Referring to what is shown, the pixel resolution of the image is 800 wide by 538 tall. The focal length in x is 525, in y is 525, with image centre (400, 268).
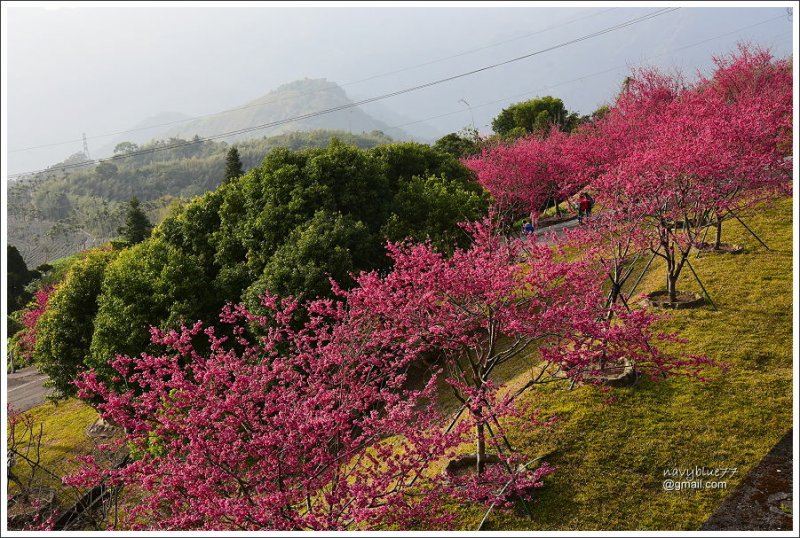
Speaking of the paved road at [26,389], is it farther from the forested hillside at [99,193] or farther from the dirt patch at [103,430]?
the forested hillside at [99,193]

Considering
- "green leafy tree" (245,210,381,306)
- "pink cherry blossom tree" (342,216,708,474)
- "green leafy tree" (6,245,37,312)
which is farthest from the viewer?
"green leafy tree" (6,245,37,312)

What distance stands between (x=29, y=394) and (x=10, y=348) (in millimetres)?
3075

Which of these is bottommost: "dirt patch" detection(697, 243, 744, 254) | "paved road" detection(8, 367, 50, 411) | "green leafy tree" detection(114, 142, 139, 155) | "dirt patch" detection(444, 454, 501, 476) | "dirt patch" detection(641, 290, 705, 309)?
"paved road" detection(8, 367, 50, 411)

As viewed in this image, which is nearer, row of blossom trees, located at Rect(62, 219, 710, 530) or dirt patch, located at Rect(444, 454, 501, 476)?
row of blossom trees, located at Rect(62, 219, 710, 530)

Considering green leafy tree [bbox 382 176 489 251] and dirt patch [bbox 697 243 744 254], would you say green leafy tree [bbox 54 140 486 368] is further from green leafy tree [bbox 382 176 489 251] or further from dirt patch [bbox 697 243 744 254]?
dirt patch [bbox 697 243 744 254]

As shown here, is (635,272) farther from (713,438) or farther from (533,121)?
(533,121)

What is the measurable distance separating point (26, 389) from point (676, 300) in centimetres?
2346

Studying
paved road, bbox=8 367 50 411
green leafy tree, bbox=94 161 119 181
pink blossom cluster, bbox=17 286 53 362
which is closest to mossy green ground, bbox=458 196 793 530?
paved road, bbox=8 367 50 411

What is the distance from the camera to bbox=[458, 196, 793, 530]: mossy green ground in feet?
19.6

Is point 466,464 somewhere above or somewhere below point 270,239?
below

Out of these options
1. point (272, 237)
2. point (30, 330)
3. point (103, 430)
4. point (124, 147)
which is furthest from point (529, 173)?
point (124, 147)

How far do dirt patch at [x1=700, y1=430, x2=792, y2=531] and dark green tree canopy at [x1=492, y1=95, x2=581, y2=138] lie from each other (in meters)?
32.1

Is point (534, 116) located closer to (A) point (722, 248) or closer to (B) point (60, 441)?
(A) point (722, 248)

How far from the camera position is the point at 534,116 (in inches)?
1503
